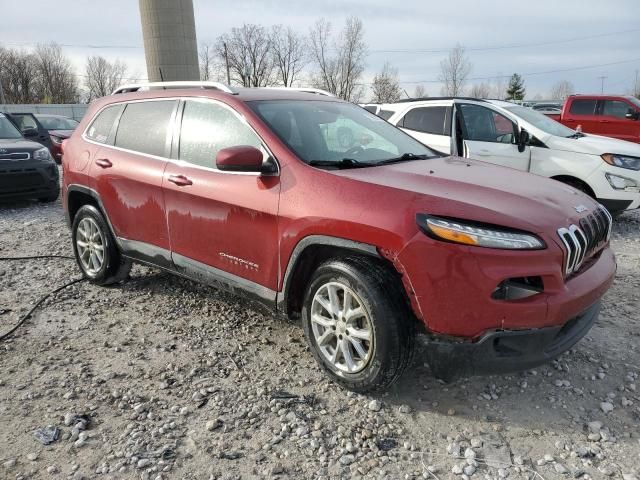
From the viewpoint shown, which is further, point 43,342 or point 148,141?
point 148,141

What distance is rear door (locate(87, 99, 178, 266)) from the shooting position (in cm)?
384

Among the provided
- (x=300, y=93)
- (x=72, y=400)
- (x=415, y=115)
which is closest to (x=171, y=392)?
(x=72, y=400)

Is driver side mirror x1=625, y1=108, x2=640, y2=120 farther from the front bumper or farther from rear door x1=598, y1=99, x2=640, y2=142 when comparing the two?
the front bumper

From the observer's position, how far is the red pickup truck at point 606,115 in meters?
12.2

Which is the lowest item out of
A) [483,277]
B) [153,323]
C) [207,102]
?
[153,323]

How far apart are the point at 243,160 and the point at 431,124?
5036 millimetres

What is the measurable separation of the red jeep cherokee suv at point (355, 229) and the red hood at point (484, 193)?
1 centimetres

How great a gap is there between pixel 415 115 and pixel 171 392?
5.88m

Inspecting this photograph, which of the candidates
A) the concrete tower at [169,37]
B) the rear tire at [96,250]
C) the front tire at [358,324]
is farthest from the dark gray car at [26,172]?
the concrete tower at [169,37]

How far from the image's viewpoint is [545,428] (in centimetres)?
260

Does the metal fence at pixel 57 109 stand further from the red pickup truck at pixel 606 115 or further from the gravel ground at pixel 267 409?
the gravel ground at pixel 267 409

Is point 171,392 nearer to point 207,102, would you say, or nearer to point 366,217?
point 366,217

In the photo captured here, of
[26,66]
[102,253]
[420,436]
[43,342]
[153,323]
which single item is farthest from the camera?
[26,66]

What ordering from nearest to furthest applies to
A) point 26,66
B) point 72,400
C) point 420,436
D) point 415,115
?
point 420,436
point 72,400
point 415,115
point 26,66
